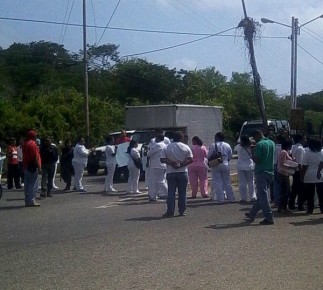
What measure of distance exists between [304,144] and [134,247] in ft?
21.4

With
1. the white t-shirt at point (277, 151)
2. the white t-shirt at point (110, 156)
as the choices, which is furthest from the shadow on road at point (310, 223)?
the white t-shirt at point (110, 156)

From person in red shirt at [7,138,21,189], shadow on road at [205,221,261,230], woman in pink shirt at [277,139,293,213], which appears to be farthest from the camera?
person in red shirt at [7,138,21,189]

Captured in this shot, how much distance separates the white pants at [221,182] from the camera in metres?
18.2

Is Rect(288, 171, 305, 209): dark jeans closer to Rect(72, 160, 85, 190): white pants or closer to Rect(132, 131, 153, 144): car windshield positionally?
Rect(72, 160, 85, 190): white pants

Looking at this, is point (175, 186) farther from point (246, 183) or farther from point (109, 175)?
point (109, 175)

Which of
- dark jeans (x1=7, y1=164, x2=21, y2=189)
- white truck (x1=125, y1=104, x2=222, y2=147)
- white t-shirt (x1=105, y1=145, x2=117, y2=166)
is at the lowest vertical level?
dark jeans (x1=7, y1=164, x2=21, y2=189)

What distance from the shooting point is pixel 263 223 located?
46.0ft

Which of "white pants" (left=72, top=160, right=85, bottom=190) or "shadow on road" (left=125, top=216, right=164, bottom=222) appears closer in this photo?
"shadow on road" (left=125, top=216, right=164, bottom=222)

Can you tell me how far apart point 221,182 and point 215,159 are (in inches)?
25.2

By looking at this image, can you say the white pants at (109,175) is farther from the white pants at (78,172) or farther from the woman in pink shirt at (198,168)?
the woman in pink shirt at (198,168)

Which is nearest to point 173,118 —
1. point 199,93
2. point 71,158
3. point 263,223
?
point 71,158

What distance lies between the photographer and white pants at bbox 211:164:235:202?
59.8 feet

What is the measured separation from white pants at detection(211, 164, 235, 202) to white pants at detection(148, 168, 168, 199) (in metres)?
1.21

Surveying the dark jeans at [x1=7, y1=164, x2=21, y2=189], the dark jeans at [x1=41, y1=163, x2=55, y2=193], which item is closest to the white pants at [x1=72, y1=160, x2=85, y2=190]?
the dark jeans at [x1=41, y1=163, x2=55, y2=193]
